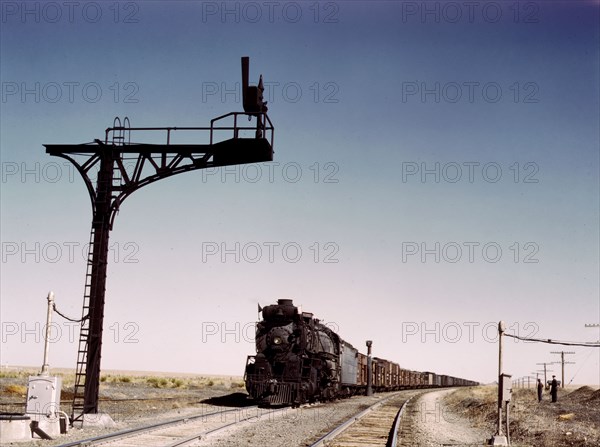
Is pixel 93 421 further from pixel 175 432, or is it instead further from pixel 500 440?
pixel 500 440

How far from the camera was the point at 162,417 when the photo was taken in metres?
21.4

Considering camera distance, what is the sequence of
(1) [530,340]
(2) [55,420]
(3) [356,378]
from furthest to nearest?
(3) [356,378] < (1) [530,340] < (2) [55,420]

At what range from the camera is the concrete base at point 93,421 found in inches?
675

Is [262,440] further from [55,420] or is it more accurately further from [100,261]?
[100,261]

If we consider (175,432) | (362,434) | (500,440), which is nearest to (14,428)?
(175,432)

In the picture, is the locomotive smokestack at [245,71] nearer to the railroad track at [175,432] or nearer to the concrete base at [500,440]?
the railroad track at [175,432]

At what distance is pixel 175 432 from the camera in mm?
16719

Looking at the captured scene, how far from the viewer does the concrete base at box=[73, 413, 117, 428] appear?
17133 millimetres

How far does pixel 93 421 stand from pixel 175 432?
89.9 inches

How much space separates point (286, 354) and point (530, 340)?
11798 millimetres

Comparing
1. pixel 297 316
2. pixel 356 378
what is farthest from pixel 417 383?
pixel 297 316

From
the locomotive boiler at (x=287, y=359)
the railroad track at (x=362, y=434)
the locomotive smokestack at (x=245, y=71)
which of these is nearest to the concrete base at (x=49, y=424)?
the railroad track at (x=362, y=434)

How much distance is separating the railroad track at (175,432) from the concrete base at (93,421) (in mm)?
1196

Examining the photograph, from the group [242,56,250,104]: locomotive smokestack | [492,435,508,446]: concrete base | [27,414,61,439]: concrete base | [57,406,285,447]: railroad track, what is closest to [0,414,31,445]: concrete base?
[27,414,61,439]: concrete base
